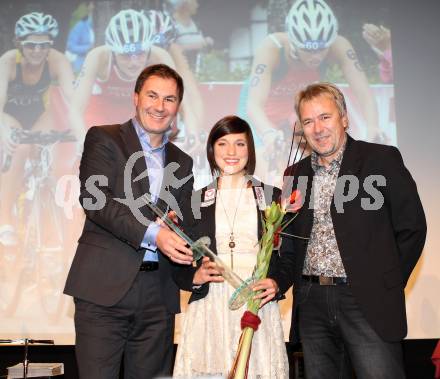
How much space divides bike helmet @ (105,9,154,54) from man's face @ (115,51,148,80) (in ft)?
0.11

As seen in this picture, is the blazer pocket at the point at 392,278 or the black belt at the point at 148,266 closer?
the blazer pocket at the point at 392,278

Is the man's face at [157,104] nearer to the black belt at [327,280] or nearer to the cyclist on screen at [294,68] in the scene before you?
the black belt at [327,280]

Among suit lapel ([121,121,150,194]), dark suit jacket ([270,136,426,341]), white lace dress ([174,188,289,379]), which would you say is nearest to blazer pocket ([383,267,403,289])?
dark suit jacket ([270,136,426,341])

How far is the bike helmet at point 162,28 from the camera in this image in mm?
4863

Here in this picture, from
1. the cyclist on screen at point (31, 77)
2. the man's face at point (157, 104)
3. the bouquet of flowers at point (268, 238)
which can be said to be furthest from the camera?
the cyclist on screen at point (31, 77)

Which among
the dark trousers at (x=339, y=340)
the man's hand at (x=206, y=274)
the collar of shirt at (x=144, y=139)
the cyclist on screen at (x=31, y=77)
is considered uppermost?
the cyclist on screen at (x=31, y=77)

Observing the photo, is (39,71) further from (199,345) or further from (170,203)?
(199,345)

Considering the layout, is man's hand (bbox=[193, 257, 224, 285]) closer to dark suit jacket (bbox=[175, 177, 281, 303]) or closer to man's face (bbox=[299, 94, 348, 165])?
dark suit jacket (bbox=[175, 177, 281, 303])

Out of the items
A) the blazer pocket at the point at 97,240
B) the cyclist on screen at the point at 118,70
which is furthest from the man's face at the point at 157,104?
the cyclist on screen at the point at 118,70

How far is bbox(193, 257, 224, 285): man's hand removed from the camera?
2.38 meters

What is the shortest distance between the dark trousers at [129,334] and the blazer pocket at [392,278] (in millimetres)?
968

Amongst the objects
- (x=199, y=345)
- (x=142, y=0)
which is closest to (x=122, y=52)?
(x=142, y=0)

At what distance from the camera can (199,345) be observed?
2643 millimetres

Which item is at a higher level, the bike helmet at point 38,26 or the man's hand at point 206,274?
the bike helmet at point 38,26
